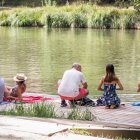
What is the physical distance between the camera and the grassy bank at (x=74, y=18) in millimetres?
46031

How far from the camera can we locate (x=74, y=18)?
47500 mm

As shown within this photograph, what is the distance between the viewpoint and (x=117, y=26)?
46.3 m

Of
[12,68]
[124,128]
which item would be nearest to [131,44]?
[12,68]

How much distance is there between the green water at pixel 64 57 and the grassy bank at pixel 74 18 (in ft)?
28.0

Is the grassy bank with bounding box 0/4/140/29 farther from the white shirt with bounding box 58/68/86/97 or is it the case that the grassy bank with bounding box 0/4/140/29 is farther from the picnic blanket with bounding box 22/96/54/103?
the white shirt with bounding box 58/68/86/97

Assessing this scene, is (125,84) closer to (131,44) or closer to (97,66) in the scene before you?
(97,66)

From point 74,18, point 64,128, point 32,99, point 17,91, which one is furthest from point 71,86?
point 74,18

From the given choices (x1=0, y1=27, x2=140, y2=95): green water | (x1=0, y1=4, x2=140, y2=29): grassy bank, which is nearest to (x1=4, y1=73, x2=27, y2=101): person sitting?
(x1=0, y1=27, x2=140, y2=95): green water

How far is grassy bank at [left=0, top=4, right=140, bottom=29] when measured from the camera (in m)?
46.0

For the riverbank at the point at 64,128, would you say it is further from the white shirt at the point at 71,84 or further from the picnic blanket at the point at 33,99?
the picnic blanket at the point at 33,99

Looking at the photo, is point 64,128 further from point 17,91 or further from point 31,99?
point 31,99

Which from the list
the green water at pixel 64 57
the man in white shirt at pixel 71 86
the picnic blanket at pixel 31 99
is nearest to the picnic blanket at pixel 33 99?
the picnic blanket at pixel 31 99

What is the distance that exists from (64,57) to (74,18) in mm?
23152

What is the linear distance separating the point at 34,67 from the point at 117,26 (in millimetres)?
26254
